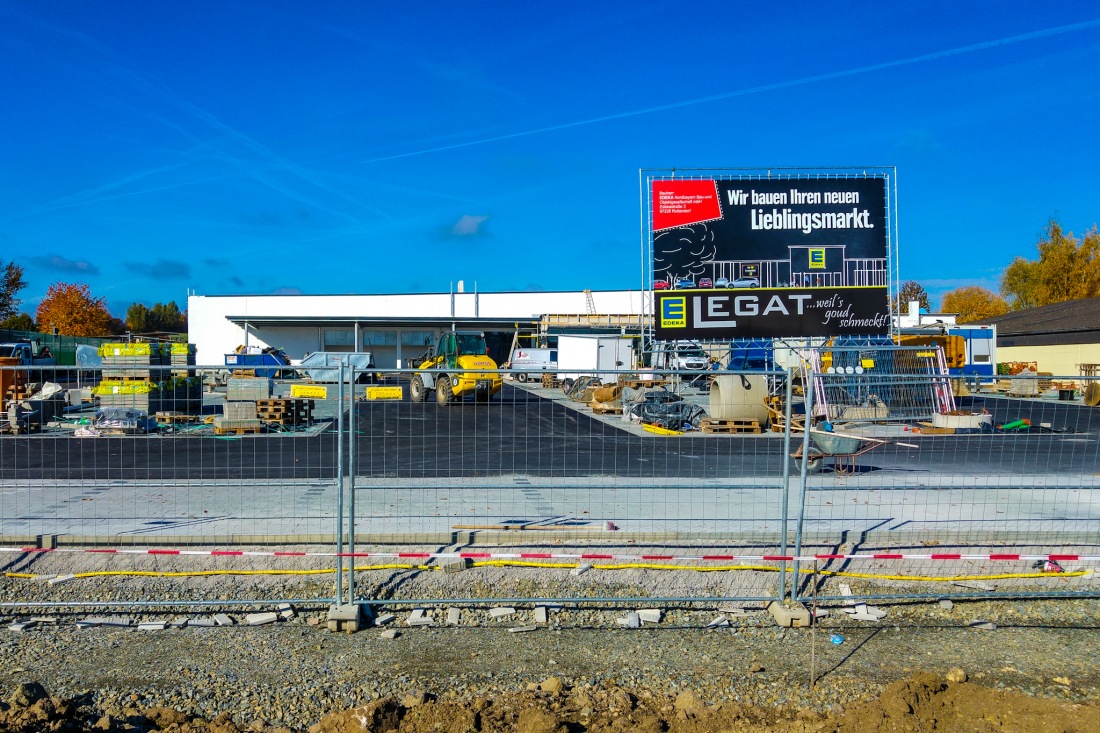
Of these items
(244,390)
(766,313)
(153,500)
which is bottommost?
(153,500)

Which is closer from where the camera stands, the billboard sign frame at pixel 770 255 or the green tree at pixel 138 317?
the billboard sign frame at pixel 770 255

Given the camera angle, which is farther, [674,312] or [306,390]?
[674,312]

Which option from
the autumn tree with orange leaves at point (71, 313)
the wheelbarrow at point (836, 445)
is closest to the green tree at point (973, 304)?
the wheelbarrow at point (836, 445)

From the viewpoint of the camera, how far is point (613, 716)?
4484 mm

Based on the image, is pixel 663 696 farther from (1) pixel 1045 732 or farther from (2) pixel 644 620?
(1) pixel 1045 732

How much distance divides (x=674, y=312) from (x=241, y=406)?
1053 centimetres

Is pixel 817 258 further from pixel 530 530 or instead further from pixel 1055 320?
pixel 1055 320

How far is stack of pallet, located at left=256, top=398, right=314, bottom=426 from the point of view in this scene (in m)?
10.4

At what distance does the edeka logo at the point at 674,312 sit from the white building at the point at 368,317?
35485 millimetres

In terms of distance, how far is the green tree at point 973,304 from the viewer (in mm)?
68625

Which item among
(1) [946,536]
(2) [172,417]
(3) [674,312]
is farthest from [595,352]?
(1) [946,536]

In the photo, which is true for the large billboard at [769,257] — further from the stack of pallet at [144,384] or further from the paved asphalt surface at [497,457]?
the stack of pallet at [144,384]

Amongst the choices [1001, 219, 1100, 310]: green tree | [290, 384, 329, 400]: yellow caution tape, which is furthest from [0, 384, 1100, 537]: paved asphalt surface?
[1001, 219, 1100, 310]: green tree

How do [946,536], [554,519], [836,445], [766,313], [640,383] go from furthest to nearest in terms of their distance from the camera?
[640,383] → [766,313] → [836,445] → [554,519] → [946,536]
